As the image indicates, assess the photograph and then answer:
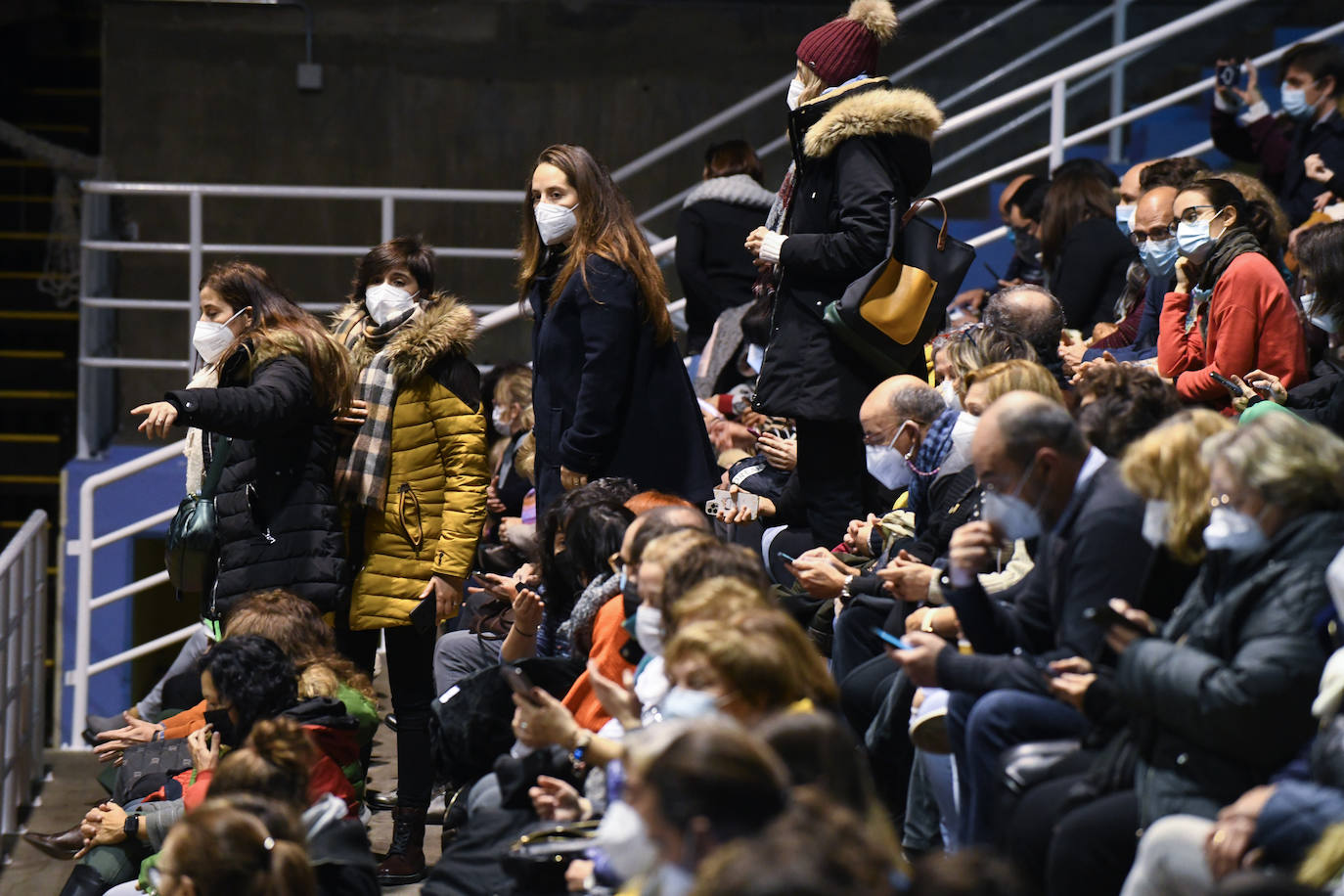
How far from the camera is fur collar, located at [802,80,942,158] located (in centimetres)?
423

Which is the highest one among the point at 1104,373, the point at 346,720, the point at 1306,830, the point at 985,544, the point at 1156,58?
the point at 1156,58

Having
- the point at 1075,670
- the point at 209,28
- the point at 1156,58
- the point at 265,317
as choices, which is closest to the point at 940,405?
the point at 1075,670

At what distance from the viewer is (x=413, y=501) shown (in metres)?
4.53

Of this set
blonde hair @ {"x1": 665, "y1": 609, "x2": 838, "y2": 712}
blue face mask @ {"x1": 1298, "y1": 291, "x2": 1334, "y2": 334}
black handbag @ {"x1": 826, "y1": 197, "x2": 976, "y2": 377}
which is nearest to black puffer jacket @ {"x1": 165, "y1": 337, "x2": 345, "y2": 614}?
black handbag @ {"x1": 826, "y1": 197, "x2": 976, "y2": 377}

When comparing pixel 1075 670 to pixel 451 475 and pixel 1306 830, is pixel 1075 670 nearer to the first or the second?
pixel 1306 830

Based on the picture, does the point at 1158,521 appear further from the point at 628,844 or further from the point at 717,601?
the point at 628,844

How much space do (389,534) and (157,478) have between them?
3469 mm

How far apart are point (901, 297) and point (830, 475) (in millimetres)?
519

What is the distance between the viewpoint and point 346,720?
3.83 m

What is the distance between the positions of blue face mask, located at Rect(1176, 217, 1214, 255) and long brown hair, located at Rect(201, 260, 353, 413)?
7.77 ft

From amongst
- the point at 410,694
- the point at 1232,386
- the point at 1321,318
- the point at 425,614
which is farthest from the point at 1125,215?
the point at 410,694

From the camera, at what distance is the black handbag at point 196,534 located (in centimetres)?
443

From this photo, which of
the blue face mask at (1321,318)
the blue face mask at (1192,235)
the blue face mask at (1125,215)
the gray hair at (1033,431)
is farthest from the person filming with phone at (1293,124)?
the gray hair at (1033,431)

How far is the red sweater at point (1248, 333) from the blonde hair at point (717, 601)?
1934mm
